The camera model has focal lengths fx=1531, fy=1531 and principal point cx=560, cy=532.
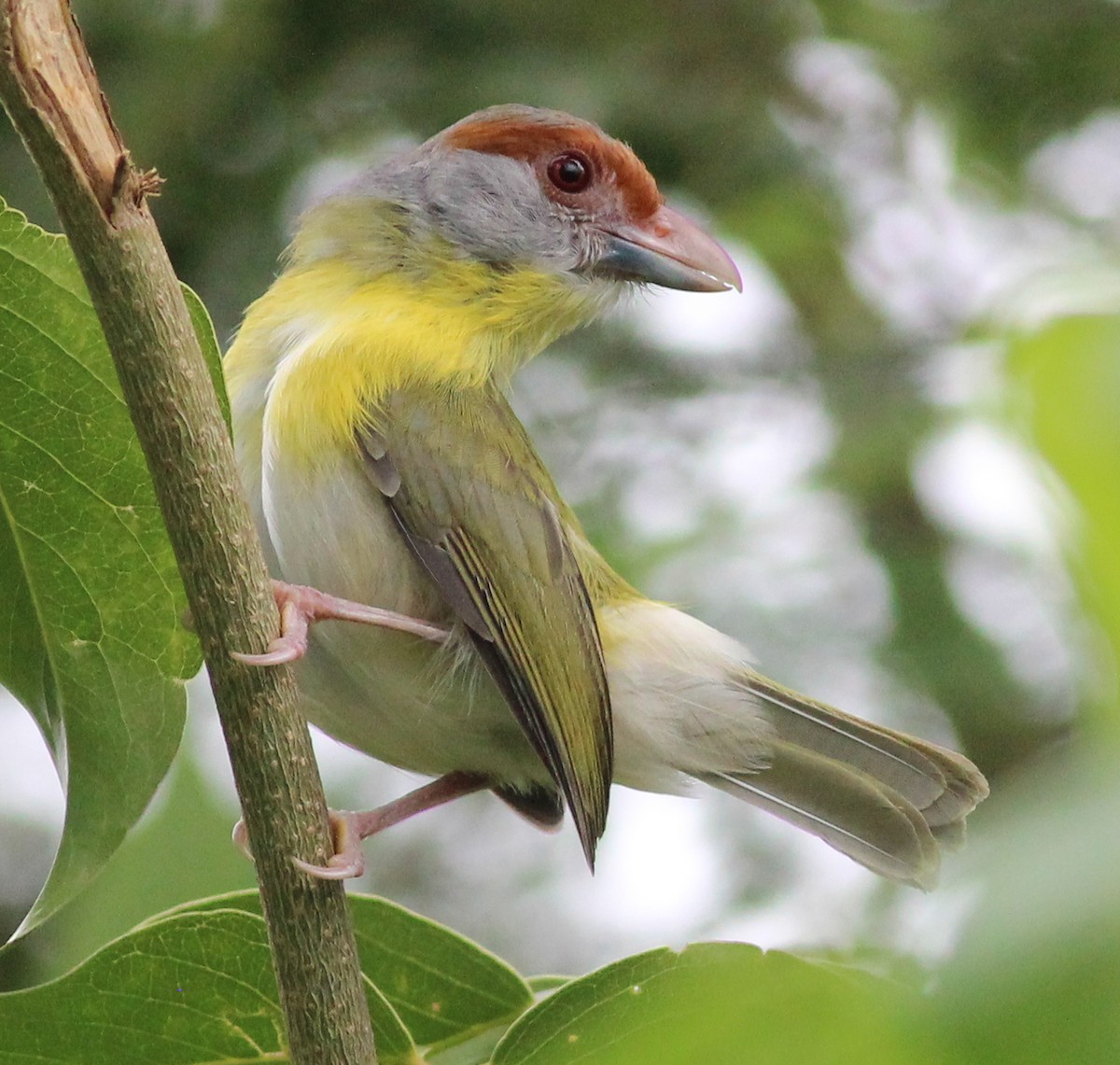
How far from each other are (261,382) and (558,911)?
3.15 metres

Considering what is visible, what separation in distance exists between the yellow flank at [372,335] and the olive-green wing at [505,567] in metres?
0.07

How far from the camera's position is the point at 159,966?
2072 millimetres

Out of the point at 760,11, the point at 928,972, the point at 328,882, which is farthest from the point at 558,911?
the point at 928,972

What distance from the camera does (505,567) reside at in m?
3.05

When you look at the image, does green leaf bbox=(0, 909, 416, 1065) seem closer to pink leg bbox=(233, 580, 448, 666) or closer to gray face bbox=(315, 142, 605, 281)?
pink leg bbox=(233, 580, 448, 666)

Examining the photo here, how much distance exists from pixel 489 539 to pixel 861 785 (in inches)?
38.5

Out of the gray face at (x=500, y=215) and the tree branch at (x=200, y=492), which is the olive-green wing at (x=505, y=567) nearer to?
the gray face at (x=500, y=215)

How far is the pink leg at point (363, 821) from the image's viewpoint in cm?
192

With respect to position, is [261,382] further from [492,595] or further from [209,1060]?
[209,1060]

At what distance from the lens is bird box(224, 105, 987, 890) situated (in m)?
2.94

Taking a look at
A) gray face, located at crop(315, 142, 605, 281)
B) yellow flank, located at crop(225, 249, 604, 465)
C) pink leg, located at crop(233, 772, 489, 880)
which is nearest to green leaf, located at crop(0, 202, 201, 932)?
pink leg, located at crop(233, 772, 489, 880)

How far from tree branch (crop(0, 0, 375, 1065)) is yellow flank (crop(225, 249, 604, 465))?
110 cm

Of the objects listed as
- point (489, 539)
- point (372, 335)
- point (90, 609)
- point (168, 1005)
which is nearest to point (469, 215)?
point (372, 335)

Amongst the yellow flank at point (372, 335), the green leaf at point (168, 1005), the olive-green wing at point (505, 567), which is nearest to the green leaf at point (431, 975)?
the green leaf at point (168, 1005)
